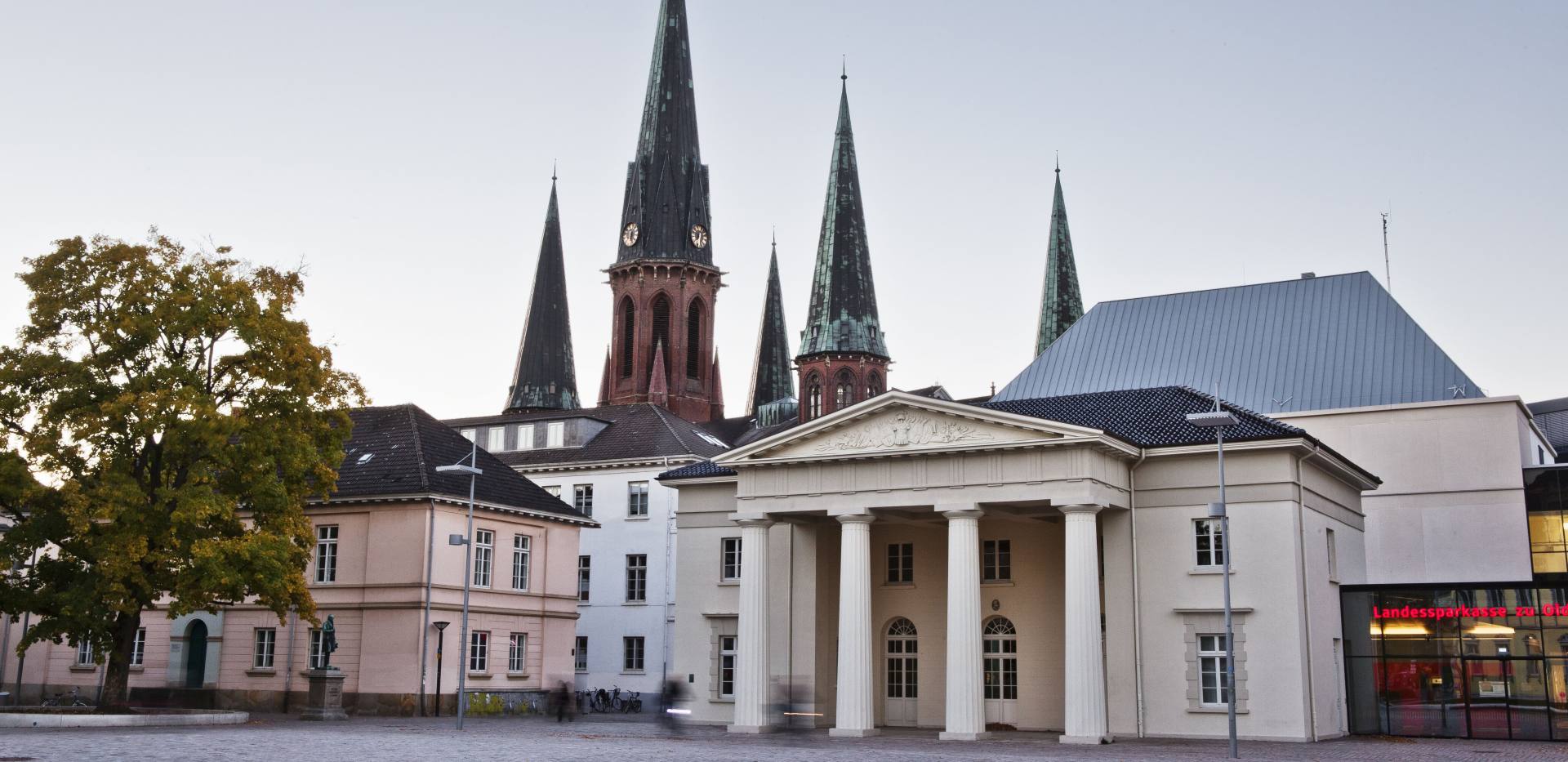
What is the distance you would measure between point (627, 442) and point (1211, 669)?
3880cm

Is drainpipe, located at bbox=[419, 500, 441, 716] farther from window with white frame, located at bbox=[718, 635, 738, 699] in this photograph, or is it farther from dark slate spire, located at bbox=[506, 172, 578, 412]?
dark slate spire, located at bbox=[506, 172, 578, 412]

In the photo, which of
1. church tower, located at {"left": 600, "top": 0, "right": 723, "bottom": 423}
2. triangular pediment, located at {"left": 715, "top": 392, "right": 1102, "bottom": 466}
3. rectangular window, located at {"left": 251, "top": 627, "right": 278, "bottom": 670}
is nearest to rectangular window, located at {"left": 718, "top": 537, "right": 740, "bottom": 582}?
triangular pediment, located at {"left": 715, "top": 392, "right": 1102, "bottom": 466}

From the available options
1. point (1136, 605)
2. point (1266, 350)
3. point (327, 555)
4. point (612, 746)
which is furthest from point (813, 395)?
point (612, 746)

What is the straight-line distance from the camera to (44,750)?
25.2 m

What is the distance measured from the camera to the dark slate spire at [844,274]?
96.3 m

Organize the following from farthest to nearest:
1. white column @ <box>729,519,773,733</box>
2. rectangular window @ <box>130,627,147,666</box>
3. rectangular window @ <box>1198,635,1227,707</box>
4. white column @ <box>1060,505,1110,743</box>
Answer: rectangular window @ <box>130,627,147,666</box>
white column @ <box>729,519,773,733</box>
rectangular window @ <box>1198,635,1227,707</box>
white column @ <box>1060,505,1110,743</box>

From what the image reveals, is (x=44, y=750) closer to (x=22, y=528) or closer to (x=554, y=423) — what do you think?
(x=22, y=528)

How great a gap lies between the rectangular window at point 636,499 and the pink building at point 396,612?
572 inches

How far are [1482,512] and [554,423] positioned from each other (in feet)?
142

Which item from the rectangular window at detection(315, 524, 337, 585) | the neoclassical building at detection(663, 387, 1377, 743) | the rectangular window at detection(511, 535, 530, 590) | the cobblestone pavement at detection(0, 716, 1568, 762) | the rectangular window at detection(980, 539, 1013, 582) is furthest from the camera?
the rectangular window at detection(511, 535, 530, 590)

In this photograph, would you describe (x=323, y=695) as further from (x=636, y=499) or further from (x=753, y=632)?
(x=636, y=499)

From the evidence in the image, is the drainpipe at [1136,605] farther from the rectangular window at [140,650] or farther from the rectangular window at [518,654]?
the rectangular window at [140,650]

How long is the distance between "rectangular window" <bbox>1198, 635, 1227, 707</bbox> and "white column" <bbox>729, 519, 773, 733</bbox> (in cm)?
1155

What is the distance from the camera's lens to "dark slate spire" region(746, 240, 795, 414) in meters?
112
